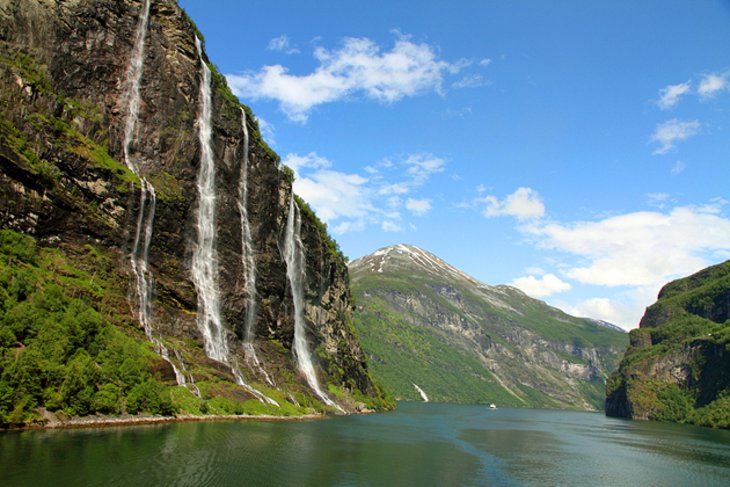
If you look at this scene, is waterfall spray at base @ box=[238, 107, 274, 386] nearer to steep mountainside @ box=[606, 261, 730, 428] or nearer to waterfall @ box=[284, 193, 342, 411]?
Result: waterfall @ box=[284, 193, 342, 411]

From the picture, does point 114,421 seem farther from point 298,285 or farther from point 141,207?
point 298,285

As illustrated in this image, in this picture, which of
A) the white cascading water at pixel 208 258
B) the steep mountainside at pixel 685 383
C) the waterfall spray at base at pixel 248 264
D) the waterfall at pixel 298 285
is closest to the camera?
the white cascading water at pixel 208 258

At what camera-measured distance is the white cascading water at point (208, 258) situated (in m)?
63.1

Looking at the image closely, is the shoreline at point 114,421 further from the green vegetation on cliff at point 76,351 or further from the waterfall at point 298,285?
the waterfall at point 298,285

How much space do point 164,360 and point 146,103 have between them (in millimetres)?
36065

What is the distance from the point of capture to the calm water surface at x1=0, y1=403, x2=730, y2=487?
2747cm

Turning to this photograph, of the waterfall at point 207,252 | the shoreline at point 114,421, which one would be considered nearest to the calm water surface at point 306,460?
the shoreline at point 114,421

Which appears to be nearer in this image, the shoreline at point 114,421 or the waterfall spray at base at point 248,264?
the shoreline at point 114,421

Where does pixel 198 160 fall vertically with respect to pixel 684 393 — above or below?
above

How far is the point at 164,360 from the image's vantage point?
50.2 meters

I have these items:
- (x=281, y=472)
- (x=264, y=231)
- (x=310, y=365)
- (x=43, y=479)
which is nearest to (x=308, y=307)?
(x=310, y=365)

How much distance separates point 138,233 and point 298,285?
114ft

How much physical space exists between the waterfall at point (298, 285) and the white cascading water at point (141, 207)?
85.5 feet

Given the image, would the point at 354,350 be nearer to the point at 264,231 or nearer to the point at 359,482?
the point at 264,231
